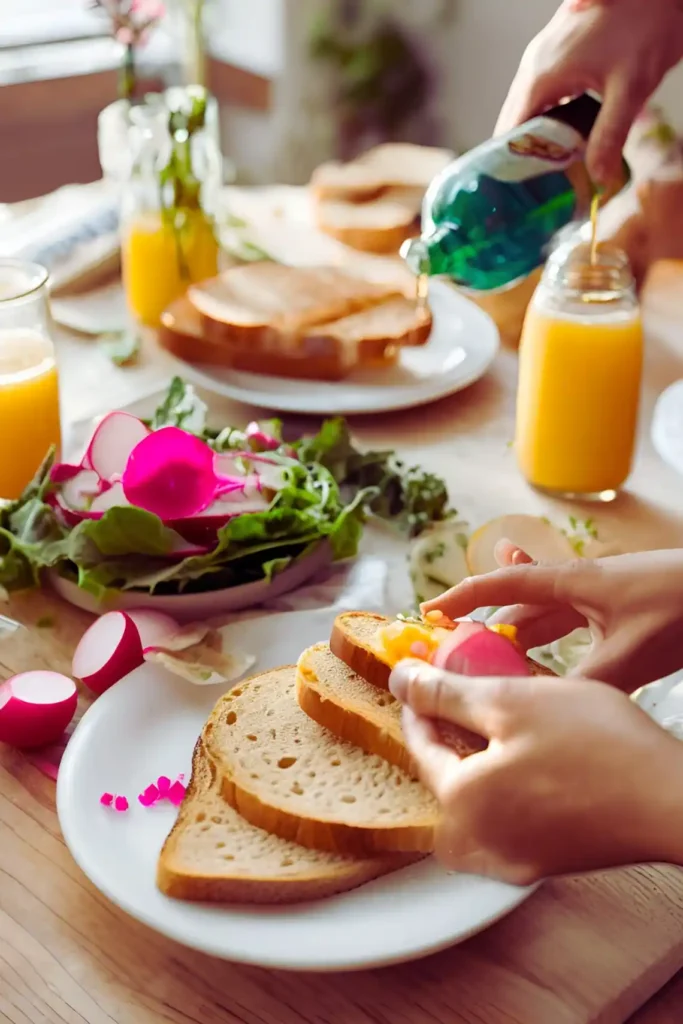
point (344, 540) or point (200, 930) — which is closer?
point (200, 930)

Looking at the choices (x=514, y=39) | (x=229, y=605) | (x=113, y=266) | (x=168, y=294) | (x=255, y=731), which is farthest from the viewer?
(x=514, y=39)

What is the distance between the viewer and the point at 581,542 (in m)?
1.34

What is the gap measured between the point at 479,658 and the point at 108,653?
0.43 metres

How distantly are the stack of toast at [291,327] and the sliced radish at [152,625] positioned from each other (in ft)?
2.10

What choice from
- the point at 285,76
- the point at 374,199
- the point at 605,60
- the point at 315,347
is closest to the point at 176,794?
the point at 315,347

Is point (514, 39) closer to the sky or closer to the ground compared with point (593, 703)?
closer to the ground

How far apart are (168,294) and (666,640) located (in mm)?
1259

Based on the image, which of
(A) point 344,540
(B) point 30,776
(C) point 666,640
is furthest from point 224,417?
(C) point 666,640

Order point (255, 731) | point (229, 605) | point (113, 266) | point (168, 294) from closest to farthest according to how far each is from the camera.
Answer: point (255, 731), point (229, 605), point (168, 294), point (113, 266)

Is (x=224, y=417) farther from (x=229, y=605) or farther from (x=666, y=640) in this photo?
(x=666, y=640)

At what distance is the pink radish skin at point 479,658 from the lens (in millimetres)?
848

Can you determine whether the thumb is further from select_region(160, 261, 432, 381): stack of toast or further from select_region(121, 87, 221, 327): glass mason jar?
select_region(121, 87, 221, 327): glass mason jar

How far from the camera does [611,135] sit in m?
1.39

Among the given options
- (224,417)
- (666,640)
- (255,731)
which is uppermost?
(666,640)
